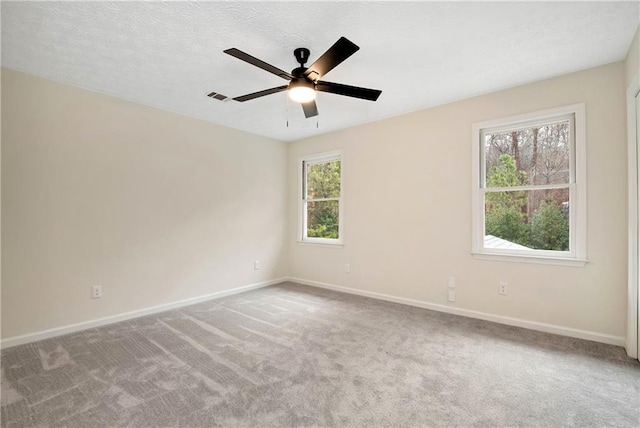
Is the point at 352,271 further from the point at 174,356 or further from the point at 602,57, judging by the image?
the point at 602,57

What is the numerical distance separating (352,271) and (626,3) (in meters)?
3.66

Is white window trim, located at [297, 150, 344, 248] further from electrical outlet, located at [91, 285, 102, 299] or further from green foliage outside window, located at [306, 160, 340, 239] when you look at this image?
electrical outlet, located at [91, 285, 102, 299]

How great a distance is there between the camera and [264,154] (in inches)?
191

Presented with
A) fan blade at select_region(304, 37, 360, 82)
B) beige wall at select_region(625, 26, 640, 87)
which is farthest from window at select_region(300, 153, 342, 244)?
beige wall at select_region(625, 26, 640, 87)

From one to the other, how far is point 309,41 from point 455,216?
2481mm

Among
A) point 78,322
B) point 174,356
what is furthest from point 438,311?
point 78,322

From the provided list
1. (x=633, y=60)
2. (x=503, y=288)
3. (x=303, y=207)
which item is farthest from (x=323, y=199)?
(x=633, y=60)

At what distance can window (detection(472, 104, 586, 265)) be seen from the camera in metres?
2.75

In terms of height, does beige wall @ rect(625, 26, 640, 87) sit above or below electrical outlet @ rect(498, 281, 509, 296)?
above

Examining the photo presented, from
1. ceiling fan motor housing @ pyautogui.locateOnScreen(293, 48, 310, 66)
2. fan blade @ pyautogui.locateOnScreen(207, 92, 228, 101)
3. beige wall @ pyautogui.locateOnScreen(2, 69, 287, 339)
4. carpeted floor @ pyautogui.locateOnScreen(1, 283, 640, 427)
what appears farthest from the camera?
fan blade @ pyautogui.locateOnScreen(207, 92, 228, 101)

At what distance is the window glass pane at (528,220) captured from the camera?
285 cm

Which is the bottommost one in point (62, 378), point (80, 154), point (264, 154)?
point (62, 378)

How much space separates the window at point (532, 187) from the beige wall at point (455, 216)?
0.29 feet

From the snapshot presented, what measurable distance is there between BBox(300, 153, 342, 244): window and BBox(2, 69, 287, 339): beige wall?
969 mm
